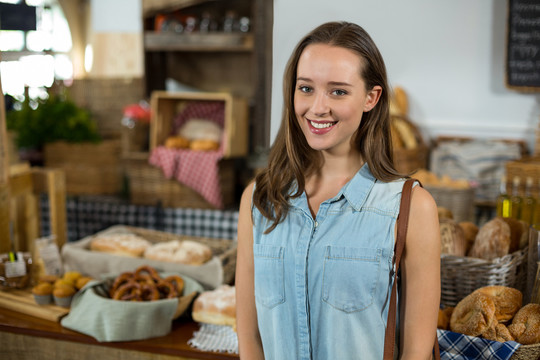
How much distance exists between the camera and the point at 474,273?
1841 millimetres

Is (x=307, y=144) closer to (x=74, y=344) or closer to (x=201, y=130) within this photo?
(x=74, y=344)

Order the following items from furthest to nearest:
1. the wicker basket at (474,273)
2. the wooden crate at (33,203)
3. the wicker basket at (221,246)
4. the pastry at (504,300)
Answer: the wooden crate at (33,203), the wicker basket at (221,246), the wicker basket at (474,273), the pastry at (504,300)

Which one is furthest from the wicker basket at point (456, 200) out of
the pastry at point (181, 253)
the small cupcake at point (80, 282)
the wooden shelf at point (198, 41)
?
the small cupcake at point (80, 282)

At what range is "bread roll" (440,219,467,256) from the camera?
1.92 metres

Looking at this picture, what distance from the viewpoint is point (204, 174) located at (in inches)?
173

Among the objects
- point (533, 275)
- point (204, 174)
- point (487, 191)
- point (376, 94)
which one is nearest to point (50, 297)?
point (376, 94)

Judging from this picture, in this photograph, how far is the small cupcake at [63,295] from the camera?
2.13m

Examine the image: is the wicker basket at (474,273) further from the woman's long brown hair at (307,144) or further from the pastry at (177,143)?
the pastry at (177,143)

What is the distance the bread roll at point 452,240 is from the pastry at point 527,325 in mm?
318

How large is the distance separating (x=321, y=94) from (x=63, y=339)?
137 centimetres

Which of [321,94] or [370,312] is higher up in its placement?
[321,94]

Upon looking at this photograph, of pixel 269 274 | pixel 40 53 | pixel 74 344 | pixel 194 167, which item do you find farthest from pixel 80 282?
pixel 40 53

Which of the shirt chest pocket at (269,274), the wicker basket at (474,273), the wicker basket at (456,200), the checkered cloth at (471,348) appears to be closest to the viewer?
the shirt chest pocket at (269,274)

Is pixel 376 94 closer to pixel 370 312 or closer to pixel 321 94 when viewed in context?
pixel 321 94
